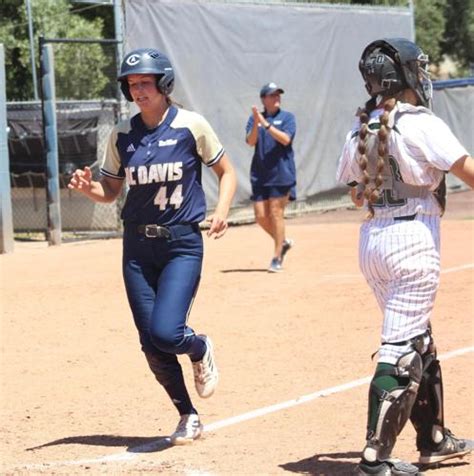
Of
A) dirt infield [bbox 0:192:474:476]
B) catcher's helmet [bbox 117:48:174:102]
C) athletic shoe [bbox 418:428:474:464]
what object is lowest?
dirt infield [bbox 0:192:474:476]

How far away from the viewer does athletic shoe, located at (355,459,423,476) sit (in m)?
5.18

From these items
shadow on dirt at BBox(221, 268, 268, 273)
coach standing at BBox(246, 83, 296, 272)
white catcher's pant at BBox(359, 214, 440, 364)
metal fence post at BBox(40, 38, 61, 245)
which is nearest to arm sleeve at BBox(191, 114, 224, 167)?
white catcher's pant at BBox(359, 214, 440, 364)

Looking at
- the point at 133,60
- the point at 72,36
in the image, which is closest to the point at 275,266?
the point at 133,60

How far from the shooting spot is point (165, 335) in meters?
5.93

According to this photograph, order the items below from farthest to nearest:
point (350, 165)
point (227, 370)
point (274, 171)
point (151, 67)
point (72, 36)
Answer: point (72, 36) → point (274, 171) → point (227, 370) → point (151, 67) → point (350, 165)

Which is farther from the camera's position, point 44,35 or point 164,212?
point 44,35

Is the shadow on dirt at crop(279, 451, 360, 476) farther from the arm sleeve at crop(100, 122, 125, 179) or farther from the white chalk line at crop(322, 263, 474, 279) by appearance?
the white chalk line at crop(322, 263, 474, 279)

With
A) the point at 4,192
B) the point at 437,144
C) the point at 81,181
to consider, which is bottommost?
the point at 4,192

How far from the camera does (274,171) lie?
43.7 ft

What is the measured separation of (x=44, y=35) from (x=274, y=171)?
15157mm

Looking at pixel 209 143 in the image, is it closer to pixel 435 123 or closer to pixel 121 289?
pixel 435 123

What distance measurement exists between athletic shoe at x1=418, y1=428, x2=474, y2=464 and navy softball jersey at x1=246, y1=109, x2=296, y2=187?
7.82 m

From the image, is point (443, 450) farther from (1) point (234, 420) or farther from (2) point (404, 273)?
(1) point (234, 420)

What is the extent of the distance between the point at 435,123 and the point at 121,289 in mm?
7543
